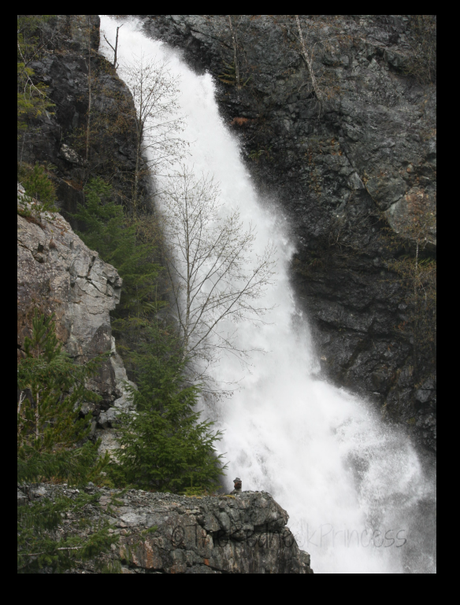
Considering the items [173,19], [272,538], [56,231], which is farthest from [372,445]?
[173,19]

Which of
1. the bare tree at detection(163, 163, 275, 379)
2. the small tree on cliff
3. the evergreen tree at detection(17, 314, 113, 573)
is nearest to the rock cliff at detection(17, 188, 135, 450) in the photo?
the evergreen tree at detection(17, 314, 113, 573)

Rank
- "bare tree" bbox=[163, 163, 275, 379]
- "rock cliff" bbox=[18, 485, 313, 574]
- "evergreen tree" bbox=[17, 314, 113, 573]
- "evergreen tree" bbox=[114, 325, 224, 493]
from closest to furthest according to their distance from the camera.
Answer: "evergreen tree" bbox=[17, 314, 113, 573], "rock cliff" bbox=[18, 485, 313, 574], "evergreen tree" bbox=[114, 325, 224, 493], "bare tree" bbox=[163, 163, 275, 379]

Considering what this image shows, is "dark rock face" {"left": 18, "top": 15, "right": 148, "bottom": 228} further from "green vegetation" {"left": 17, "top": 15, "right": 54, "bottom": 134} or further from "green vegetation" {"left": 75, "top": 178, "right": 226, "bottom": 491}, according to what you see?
"green vegetation" {"left": 75, "top": 178, "right": 226, "bottom": 491}

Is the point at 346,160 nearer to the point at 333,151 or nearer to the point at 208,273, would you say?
the point at 333,151

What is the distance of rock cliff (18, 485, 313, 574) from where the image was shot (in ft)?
16.8

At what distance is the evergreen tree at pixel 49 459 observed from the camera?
401cm

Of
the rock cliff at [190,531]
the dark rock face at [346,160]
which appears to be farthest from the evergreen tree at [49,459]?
the dark rock face at [346,160]

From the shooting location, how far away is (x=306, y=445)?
13.5 m

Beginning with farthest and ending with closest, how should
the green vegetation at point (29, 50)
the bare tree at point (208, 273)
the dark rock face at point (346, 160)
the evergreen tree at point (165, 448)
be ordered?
the dark rock face at point (346, 160)
the bare tree at point (208, 273)
the green vegetation at point (29, 50)
the evergreen tree at point (165, 448)

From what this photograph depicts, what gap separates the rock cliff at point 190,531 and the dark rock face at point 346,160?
32.2 feet

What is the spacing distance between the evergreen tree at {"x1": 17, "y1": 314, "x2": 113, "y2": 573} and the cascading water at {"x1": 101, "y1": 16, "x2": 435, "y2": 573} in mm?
7335

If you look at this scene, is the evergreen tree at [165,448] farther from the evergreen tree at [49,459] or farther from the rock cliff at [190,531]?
the evergreen tree at [49,459]

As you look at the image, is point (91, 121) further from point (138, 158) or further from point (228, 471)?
point (228, 471)
